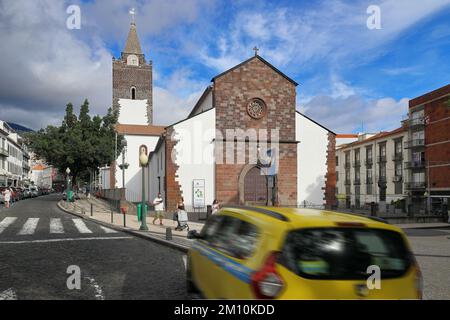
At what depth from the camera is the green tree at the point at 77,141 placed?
3862 cm

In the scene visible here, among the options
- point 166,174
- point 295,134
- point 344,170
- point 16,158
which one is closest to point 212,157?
point 166,174

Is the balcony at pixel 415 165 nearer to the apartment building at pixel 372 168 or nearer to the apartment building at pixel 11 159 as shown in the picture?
the apartment building at pixel 372 168

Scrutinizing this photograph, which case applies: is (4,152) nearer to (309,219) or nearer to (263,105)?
(263,105)

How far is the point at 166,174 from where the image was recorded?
1146 inches

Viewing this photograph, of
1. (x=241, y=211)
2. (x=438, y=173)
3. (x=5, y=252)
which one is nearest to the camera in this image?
(x=241, y=211)

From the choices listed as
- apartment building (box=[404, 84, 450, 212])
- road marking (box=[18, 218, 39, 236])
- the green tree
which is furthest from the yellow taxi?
apartment building (box=[404, 84, 450, 212])

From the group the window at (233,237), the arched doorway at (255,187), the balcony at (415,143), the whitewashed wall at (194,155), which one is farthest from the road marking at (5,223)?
the balcony at (415,143)

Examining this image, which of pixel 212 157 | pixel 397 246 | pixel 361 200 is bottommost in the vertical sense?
pixel 361 200

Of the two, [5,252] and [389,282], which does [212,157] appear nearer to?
[5,252]

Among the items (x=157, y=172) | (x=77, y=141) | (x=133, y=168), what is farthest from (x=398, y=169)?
(x=77, y=141)

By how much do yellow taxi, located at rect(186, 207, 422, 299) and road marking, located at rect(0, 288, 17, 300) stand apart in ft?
13.1

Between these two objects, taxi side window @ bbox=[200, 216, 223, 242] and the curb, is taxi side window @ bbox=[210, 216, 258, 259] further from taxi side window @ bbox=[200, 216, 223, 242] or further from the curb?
the curb

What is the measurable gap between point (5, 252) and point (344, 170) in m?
59.6

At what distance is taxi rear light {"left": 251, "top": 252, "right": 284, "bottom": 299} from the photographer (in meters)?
3.71
